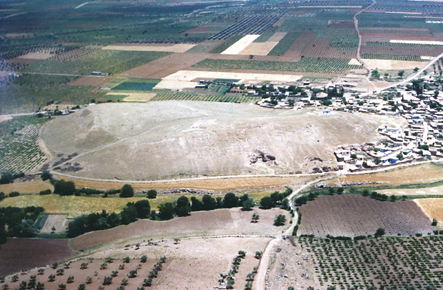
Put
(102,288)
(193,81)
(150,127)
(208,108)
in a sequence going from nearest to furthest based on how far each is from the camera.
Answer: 1. (102,288)
2. (150,127)
3. (208,108)
4. (193,81)

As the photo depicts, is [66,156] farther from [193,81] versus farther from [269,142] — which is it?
[193,81]

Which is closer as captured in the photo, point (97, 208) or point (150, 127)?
point (97, 208)

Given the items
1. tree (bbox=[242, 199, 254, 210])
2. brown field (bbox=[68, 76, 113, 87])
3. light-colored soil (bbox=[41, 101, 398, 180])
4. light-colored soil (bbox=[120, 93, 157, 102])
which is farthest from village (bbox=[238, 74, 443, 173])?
brown field (bbox=[68, 76, 113, 87])

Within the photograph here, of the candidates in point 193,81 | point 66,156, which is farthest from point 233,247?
point 193,81

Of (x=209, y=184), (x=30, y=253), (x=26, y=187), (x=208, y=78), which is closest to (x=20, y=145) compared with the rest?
(x=26, y=187)

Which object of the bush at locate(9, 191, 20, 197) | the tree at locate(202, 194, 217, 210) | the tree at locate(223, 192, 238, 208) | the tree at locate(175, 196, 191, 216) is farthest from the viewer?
the bush at locate(9, 191, 20, 197)

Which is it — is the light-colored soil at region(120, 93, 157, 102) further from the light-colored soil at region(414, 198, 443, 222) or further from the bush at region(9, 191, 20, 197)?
the light-colored soil at region(414, 198, 443, 222)

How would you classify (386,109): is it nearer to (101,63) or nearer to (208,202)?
(208,202)

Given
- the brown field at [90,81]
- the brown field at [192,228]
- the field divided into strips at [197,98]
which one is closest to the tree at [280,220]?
the brown field at [192,228]
